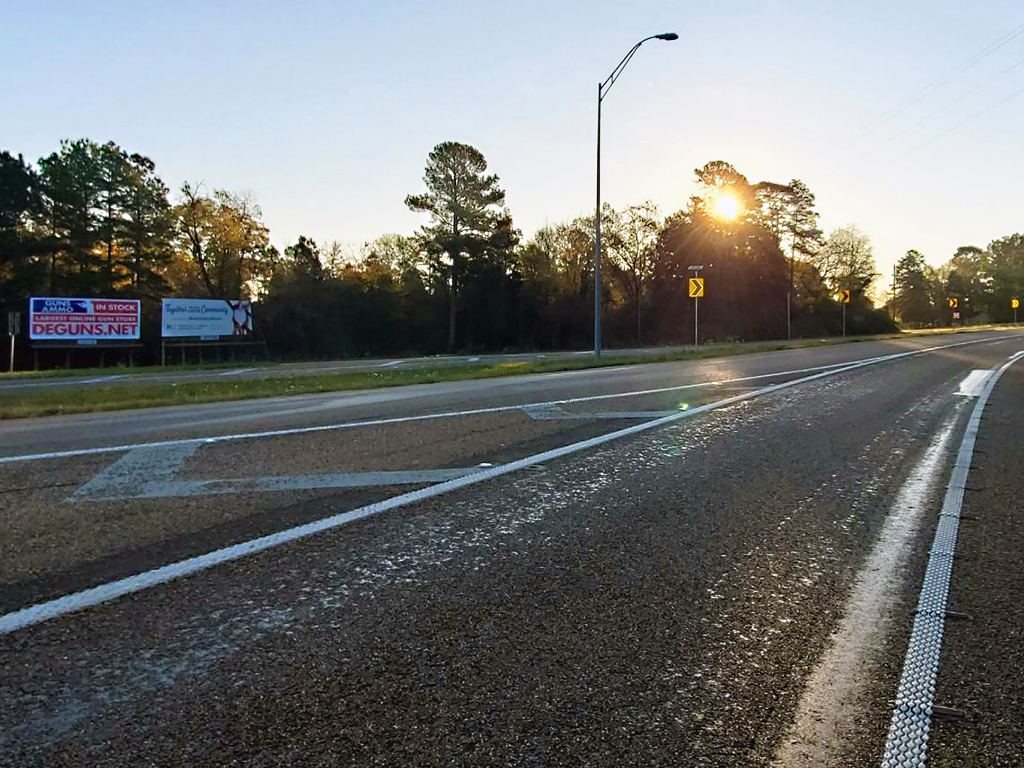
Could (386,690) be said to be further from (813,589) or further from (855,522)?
(855,522)

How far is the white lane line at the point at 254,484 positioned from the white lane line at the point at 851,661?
3210mm

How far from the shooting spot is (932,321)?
4242 inches

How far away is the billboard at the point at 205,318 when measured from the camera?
131ft

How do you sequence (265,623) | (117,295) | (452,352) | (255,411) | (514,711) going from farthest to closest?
(452,352), (117,295), (255,411), (265,623), (514,711)

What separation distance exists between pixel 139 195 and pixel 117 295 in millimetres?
6964

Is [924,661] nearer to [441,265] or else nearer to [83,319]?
[83,319]

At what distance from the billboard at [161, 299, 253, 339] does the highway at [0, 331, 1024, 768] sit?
35286 mm

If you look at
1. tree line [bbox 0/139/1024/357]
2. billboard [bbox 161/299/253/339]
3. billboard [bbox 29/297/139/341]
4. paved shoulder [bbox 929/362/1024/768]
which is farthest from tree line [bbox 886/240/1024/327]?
paved shoulder [bbox 929/362/1024/768]

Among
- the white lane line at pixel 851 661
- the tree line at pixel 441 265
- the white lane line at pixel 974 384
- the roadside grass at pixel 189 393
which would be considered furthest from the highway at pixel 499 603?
the tree line at pixel 441 265

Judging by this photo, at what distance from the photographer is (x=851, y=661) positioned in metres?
2.93

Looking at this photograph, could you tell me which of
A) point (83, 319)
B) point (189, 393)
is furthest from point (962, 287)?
point (189, 393)

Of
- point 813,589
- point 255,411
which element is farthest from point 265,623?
point 255,411

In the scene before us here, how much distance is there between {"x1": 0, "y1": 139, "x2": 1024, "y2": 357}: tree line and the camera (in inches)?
1884

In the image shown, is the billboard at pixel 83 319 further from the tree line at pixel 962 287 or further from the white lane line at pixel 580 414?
the tree line at pixel 962 287
